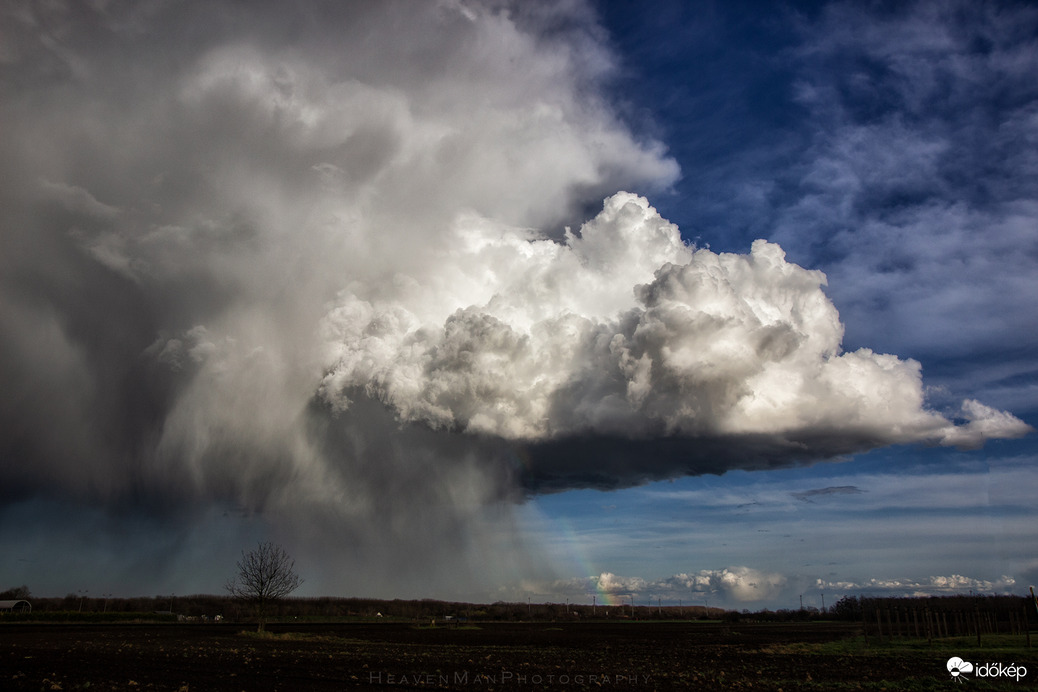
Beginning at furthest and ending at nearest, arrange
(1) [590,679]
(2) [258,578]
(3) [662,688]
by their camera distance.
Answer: (2) [258,578]
(1) [590,679]
(3) [662,688]

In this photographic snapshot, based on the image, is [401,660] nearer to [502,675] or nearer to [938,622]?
[502,675]

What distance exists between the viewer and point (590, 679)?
35.7 metres

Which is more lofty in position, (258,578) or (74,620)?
(258,578)

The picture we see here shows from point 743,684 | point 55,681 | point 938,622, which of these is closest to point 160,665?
point 55,681

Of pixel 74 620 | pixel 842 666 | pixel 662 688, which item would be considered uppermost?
pixel 662 688

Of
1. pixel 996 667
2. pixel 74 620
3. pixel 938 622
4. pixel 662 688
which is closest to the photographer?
pixel 662 688

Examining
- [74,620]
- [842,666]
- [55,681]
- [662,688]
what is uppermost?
[55,681]

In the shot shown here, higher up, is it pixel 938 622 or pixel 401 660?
pixel 401 660

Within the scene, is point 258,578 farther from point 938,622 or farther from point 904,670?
point 938,622

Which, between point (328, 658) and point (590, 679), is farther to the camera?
point (328, 658)

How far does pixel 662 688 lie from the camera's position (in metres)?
32.2

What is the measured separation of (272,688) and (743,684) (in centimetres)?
2422

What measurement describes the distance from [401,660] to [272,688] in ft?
59.3

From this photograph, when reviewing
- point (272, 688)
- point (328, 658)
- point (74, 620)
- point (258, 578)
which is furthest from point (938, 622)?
point (74, 620)
